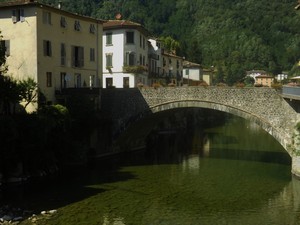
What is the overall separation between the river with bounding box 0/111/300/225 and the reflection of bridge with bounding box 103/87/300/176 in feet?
13.2

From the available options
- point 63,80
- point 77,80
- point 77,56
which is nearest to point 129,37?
point 77,56

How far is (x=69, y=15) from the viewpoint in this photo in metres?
43.9

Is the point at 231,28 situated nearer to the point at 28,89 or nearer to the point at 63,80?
the point at 63,80

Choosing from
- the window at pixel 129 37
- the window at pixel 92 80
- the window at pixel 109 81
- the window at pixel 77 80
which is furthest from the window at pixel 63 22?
the window at pixel 109 81

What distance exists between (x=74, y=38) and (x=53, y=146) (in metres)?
13.1

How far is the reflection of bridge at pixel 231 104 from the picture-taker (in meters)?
37.1

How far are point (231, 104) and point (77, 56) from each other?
17.7 metres

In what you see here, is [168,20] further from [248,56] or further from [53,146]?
[53,146]

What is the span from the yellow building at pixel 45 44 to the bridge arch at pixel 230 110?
10.1 meters

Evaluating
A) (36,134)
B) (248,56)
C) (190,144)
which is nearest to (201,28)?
(248,56)

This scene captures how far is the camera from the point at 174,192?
109 feet

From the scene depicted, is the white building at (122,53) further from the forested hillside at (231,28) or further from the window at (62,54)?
the forested hillside at (231,28)

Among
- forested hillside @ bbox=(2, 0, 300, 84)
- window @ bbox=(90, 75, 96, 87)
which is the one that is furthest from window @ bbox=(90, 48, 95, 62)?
forested hillside @ bbox=(2, 0, 300, 84)

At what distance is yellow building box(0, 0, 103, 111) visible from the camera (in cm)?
4019
